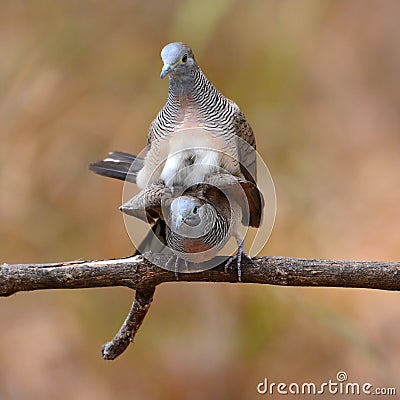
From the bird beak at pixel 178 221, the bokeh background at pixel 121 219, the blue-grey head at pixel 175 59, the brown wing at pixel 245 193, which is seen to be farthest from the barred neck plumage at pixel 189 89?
the bokeh background at pixel 121 219

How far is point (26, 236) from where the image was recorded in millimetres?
2602

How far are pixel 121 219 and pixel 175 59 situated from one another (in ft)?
4.46

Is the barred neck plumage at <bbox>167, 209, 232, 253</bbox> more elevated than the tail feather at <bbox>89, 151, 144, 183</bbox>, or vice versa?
the tail feather at <bbox>89, 151, 144, 183</bbox>

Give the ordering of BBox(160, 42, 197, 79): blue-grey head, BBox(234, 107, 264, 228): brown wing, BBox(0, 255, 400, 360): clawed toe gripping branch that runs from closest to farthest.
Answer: BBox(0, 255, 400, 360): clawed toe gripping branch
BBox(160, 42, 197, 79): blue-grey head
BBox(234, 107, 264, 228): brown wing

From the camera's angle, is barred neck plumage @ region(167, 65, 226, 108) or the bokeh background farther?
the bokeh background

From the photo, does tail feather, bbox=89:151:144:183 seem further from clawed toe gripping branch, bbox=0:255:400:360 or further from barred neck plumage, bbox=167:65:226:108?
clawed toe gripping branch, bbox=0:255:400:360

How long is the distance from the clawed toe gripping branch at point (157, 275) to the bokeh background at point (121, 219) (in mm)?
1078

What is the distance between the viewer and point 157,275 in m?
1.35

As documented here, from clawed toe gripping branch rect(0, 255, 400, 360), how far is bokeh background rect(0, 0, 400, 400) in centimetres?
108

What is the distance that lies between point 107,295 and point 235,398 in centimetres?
58

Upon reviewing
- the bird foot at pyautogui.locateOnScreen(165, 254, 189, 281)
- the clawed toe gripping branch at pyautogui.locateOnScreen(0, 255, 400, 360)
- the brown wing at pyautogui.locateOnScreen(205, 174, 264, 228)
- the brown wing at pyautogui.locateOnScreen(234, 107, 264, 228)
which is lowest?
the clawed toe gripping branch at pyautogui.locateOnScreen(0, 255, 400, 360)

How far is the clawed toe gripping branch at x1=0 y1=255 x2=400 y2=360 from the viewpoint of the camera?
4.21 ft

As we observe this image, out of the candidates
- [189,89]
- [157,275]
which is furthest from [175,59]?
[157,275]

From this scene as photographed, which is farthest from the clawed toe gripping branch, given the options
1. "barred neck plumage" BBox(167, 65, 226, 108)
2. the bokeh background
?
the bokeh background
